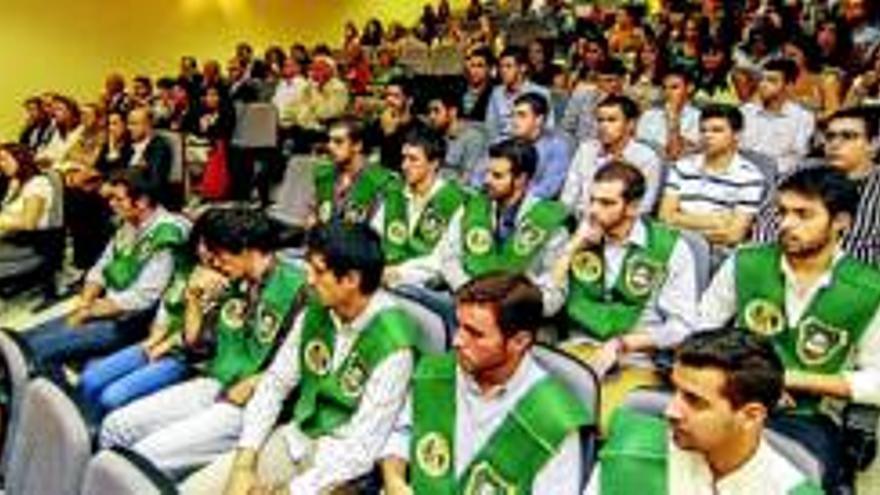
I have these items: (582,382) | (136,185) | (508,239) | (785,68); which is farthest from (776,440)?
(785,68)

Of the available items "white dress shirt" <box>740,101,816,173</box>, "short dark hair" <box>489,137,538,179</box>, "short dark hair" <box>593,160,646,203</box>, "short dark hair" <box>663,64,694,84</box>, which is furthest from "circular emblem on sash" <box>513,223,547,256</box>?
"short dark hair" <box>663,64,694,84</box>

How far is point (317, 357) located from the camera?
3.11 meters

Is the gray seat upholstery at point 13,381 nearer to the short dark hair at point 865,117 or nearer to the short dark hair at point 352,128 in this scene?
the short dark hair at point 352,128

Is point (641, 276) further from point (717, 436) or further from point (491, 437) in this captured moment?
point (717, 436)

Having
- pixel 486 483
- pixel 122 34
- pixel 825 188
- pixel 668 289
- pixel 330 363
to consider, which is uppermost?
pixel 122 34

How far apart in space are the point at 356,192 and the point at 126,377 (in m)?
1.75

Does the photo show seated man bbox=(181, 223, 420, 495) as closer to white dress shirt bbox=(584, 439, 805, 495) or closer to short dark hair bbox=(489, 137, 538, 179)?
white dress shirt bbox=(584, 439, 805, 495)

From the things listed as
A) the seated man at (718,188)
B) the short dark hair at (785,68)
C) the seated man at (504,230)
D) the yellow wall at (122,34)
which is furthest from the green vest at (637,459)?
the yellow wall at (122,34)

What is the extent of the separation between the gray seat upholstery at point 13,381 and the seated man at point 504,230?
1.65 meters

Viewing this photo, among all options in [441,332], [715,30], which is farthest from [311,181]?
[715,30]

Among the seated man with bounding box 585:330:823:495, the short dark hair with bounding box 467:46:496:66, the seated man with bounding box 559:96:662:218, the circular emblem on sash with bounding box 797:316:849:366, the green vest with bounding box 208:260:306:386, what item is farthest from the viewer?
the short dark hair with bounding box 467:46:496:66

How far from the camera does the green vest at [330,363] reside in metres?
2.92

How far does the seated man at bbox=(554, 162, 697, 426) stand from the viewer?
3.49 meters

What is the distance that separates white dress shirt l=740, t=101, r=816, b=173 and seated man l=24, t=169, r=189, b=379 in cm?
306
